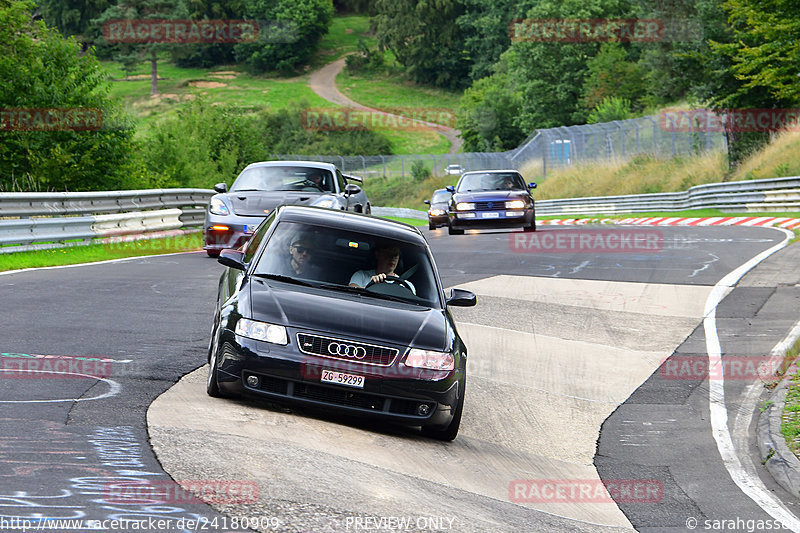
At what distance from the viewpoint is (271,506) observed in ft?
17.1

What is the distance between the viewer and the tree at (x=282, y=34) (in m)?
151

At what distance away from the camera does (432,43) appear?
143 metres

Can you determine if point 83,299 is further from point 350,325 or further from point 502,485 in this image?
point 502,485

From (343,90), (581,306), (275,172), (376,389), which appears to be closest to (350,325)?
(376,389)

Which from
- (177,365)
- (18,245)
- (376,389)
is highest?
(376,389)

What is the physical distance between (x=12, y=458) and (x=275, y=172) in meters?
13.7
